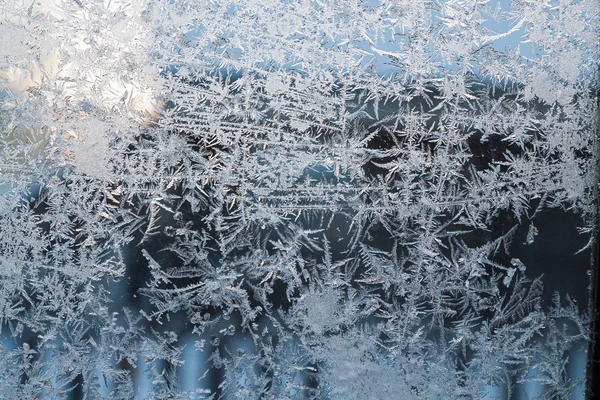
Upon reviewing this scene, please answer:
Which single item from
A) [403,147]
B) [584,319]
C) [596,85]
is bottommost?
[584,319]

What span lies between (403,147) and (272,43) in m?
0.29

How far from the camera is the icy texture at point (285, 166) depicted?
2.27ft

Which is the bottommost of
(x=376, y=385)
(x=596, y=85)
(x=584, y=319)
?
(x=376, y=385)

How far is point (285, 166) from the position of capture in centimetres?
69

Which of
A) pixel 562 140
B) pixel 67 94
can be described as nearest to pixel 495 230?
pixel 562 140

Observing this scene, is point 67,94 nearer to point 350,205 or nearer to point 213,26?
point 213,26

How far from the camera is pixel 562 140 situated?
694 millimetres

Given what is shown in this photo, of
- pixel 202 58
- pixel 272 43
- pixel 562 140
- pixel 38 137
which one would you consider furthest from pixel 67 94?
pixel 562 140

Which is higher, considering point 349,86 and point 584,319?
point 349,86

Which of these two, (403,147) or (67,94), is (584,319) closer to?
(403,147)

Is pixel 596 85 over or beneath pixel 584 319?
over

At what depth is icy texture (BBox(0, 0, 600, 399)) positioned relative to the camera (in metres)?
0.69

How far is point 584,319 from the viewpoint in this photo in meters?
0.71

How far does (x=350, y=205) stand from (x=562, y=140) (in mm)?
380
